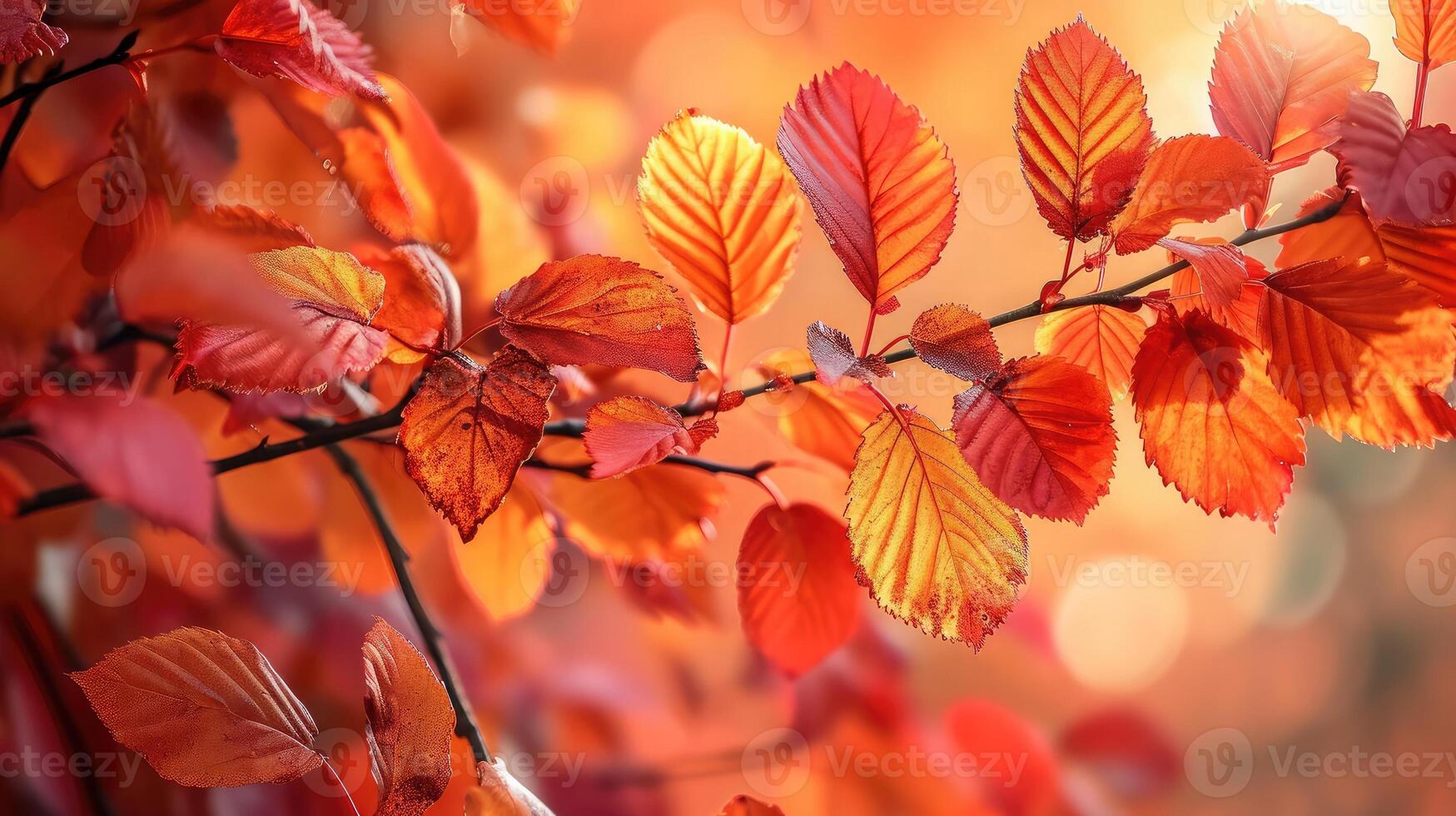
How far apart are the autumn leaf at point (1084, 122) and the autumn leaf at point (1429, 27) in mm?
92

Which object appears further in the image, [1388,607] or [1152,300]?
[1388,607]

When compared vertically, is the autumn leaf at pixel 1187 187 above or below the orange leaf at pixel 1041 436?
above

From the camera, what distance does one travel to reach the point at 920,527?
0.74 feet

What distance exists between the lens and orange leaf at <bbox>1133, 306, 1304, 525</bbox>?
0.23 m

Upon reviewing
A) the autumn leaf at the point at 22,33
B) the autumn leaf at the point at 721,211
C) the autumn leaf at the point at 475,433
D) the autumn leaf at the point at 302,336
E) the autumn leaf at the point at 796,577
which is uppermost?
the autumn leaf at the point at 22,33

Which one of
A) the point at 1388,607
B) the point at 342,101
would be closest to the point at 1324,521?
the point at 1388,607

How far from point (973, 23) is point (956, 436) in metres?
0.22

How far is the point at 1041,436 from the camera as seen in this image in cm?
21

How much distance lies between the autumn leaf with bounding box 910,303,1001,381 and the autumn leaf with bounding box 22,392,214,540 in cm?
22

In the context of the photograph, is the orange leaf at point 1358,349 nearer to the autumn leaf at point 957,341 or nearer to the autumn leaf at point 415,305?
the autumn leaf at point 957,341

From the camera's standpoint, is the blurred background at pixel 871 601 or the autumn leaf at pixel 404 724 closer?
the autumn leaf at pixel 404 724

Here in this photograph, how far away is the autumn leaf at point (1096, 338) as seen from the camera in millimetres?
265

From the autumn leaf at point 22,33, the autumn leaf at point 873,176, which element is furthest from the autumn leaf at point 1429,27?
the autumn leaf at point 22,33

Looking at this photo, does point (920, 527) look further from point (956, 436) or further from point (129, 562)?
point (129, 562)
